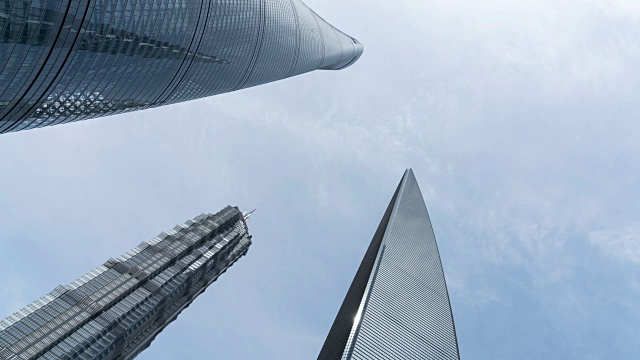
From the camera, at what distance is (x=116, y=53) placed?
65562mm

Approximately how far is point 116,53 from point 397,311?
110108 mm

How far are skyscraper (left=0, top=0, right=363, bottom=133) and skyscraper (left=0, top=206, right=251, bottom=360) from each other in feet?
173

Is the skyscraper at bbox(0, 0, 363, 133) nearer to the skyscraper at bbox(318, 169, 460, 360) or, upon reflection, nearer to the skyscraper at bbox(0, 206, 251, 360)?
the skyscraper at bbox(0, 206, 251, 360)

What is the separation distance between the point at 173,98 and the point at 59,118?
31143 millimetres

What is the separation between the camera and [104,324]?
116812 mm

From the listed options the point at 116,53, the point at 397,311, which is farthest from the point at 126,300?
the point at 116,53

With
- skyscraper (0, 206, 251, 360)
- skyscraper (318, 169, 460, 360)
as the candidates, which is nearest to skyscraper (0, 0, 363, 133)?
skyscraper (0, 206, 251, 360)

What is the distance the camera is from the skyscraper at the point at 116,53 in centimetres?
4956

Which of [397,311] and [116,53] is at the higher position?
[397,311]

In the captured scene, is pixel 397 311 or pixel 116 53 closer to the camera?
pixel 116 53

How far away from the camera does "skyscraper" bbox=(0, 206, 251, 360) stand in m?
107

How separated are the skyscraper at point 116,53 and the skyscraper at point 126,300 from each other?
52583 mm

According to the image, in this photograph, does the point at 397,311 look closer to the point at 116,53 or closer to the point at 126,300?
the point at 126,300

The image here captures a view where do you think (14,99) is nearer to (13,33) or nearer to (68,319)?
(13,33)
